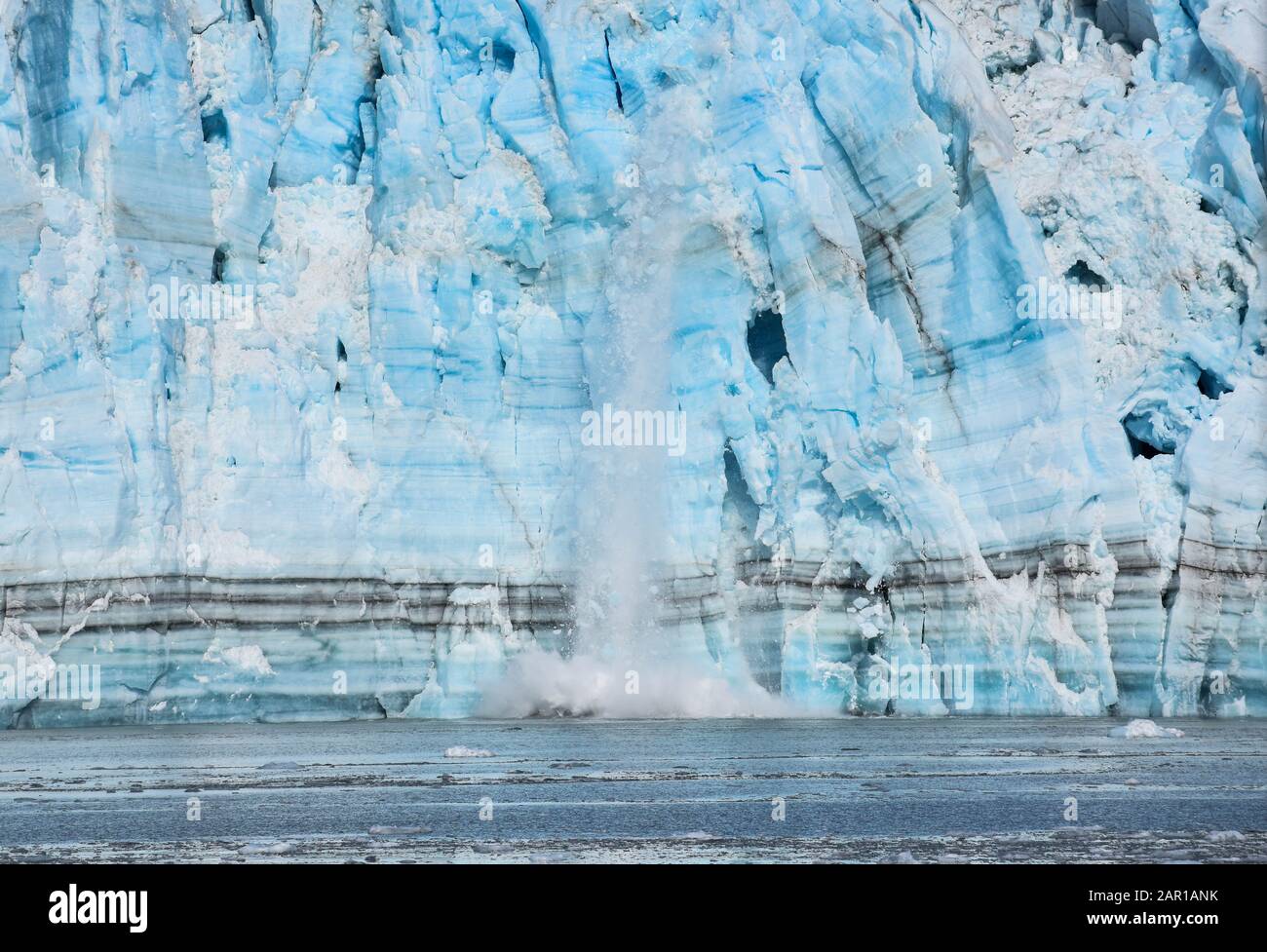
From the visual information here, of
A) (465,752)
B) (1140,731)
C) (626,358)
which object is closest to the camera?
(465,752)

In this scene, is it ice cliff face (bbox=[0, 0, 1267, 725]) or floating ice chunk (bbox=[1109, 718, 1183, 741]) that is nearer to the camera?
floating ice chunk (bbox=[1109, 718, 1183, 741])

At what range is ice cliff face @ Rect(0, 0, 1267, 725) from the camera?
2103 centimetres

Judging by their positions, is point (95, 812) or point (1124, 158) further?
point (1124, 158)

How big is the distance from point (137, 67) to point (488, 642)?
9.55 metres

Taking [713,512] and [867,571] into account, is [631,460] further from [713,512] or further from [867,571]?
[867,571]

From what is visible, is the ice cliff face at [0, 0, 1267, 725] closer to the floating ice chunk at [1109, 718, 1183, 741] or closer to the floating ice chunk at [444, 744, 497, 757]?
the floating ice chunk at [1109, 718, 1183, 741]

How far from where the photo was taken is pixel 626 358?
2327cm

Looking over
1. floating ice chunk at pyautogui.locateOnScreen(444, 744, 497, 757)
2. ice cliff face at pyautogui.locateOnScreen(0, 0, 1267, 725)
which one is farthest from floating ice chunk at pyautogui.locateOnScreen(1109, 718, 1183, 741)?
floating ice chunk at pyautogui.locateOnScreen(444, 744, 497, 757)

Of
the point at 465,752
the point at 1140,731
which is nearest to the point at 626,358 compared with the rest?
the point at 465,752

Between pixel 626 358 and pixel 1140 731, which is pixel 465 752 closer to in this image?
pixel 1140 731

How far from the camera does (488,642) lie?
899 inches

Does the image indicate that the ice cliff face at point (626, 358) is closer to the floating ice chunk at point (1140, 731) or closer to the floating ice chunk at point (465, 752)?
the floating ice chunk at point (1140, 731)
